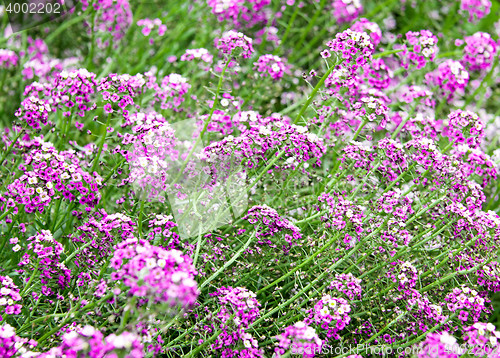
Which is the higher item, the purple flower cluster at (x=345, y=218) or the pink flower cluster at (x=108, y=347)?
the pink flower cluster at (x=108, y=347)

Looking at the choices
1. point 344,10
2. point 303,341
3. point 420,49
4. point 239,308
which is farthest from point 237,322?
point 344,10

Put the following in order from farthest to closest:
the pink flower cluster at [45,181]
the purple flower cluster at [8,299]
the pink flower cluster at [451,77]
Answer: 1. the pink flower cluster at [451,77]
2. the pink flower cluster at [45,181]
3. the purple flower cluster at [8,299]

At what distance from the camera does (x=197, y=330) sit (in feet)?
10.5

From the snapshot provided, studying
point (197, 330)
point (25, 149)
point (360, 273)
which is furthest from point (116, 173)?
point (360, 273)

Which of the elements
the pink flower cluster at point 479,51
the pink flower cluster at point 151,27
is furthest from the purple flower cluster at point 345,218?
the pink flower cluster at point 151,27

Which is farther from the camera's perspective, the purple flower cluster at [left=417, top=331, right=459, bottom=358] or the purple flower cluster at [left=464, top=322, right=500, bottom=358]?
the purple flower cluster at [left=464, top=322, right=500, bottom=358]

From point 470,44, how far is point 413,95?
101cm

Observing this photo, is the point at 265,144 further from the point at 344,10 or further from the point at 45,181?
the point at 344,10

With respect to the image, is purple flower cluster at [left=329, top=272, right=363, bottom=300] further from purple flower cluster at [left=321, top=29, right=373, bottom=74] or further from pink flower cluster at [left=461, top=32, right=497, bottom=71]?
pink flower cluster at [left=461, top=32, right=497, bottom=71]

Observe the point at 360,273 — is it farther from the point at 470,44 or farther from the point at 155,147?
the point at 470,44

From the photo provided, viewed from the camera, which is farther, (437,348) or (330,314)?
(330,314)

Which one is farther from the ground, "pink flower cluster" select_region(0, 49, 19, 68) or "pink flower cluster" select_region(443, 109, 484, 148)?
"pink flower cluster" select_region(0, 49, 19, 68)

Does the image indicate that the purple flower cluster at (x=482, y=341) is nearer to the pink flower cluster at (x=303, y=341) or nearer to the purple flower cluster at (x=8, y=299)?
the pink flower cluster at (x=303, y=341)

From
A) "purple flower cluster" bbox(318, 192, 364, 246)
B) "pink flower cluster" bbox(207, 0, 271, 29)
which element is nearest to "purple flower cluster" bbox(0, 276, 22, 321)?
"purple flower cluster" bbox(318, 192, 364, 246)
